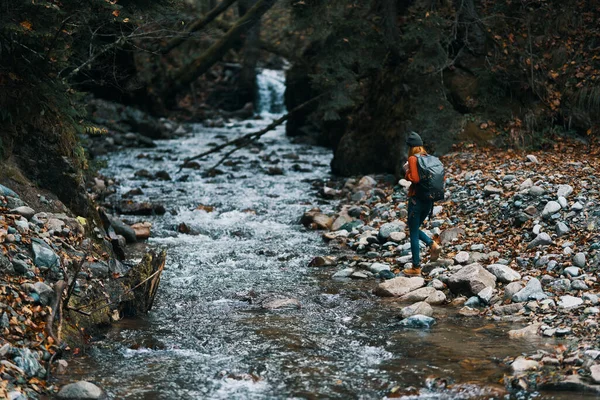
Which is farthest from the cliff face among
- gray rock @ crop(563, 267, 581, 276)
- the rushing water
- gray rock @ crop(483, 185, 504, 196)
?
gray rock @ crop(563, 267, 581, 276)

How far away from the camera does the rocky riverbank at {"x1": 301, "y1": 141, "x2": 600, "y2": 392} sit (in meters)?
6.55

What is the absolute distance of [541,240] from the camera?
357 inches

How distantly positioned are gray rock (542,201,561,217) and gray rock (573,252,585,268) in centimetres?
143

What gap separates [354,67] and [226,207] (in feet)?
22.0

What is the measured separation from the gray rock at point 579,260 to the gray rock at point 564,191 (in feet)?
6.10

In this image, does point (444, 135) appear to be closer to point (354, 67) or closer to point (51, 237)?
point (354, 67)

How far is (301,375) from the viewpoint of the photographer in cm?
598

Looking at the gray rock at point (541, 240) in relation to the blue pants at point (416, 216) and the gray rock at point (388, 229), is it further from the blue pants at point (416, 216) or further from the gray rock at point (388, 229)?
the gray rock at point (388, 229)

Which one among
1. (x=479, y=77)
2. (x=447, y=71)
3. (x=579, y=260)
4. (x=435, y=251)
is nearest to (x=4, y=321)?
(x=435, y=251)

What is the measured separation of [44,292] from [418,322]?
402cm

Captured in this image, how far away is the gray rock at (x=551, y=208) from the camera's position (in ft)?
31.6

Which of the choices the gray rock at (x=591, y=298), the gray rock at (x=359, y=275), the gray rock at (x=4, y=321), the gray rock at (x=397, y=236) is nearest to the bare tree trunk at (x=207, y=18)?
the gray rock at (x=397, y=236)

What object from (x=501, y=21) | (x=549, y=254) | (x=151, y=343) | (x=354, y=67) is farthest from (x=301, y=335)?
(x=354, y=67)

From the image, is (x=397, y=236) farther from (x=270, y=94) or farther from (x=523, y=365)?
(x=270, y=94)
